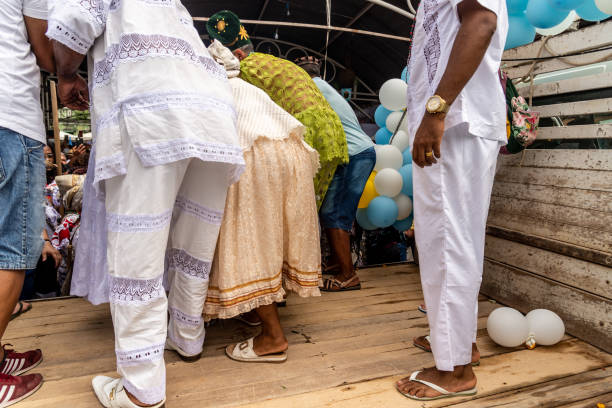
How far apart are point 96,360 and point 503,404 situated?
1735mm

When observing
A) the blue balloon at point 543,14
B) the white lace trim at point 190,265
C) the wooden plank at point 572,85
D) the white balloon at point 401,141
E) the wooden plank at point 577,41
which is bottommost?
the white lace trim at point 190,265

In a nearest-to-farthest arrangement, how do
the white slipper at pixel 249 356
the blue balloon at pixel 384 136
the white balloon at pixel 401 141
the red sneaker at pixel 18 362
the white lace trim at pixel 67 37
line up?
the white lace trim at pixel 67 37
the red sneaker at pixel 18 362
the white slipper at pixel 249 356
the white balloon at pixel 401 141
the blue balloon at pixel 384 136

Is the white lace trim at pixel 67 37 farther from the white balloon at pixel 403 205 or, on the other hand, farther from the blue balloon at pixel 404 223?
the blue balloon at pixel 404 223

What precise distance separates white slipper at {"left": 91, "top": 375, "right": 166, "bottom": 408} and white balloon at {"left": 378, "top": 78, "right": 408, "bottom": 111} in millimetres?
2845

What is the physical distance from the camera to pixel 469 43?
1338 mm

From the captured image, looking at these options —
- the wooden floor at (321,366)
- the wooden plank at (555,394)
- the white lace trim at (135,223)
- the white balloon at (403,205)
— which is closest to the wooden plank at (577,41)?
the white balloon at (403,205)

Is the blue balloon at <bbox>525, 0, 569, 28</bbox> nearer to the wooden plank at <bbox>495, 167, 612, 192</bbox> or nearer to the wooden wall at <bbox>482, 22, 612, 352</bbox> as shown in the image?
the wooden wall at <bbox>482, 22, 612, 352</bbox>

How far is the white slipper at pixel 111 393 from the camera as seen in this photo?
1.43 m

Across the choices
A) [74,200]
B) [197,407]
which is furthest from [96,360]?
[74,200]

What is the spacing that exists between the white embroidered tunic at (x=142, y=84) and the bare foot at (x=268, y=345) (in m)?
0.91

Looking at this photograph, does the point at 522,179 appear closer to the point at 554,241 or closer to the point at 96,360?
the point at 554,241

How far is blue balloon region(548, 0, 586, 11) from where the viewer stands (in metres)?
2.06

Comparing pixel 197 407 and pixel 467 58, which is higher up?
pixel 467 58

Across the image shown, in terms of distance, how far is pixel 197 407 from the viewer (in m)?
1.51
